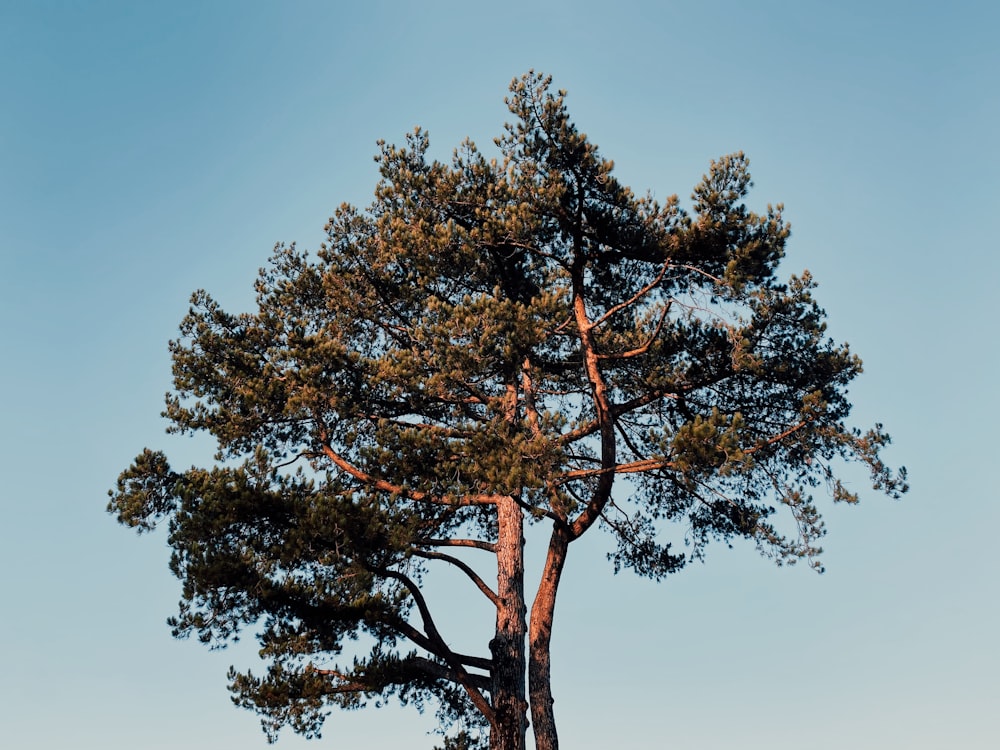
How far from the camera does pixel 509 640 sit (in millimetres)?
12727

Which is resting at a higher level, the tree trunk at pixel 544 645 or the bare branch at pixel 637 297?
the bare branch at pixel 637 297

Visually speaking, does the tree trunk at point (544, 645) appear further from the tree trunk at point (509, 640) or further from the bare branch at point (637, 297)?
the bare branch at point (637, 297)

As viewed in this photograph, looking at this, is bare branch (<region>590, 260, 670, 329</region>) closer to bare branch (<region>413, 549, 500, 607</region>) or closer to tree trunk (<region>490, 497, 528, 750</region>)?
tree trunk (<region>490, 497, 528, 750</region>)

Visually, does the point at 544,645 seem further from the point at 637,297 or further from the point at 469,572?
the point at 637,297

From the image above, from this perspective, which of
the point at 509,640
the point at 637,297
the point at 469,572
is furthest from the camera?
the point at 637,297

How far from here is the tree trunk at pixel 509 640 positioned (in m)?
12.1

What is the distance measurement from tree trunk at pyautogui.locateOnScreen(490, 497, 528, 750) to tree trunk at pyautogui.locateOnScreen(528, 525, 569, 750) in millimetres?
154

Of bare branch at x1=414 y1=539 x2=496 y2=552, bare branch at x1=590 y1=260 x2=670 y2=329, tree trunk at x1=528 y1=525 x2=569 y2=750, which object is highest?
bare branch at x1=590 y1=260 x2=670 y2=329

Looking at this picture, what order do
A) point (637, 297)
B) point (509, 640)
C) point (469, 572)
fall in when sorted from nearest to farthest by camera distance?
1. point (509, 640)
2. point (469, 572)
3. point (637, 297)

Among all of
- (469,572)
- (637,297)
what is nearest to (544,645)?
(469,572)

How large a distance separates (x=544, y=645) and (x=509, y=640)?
57cm

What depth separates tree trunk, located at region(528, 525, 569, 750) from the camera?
12328mm

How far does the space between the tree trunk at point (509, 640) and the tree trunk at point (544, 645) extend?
0.51ft

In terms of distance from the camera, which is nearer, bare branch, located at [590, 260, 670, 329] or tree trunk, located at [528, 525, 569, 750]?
tree trunk, located at [528, 525, 569, 750]
